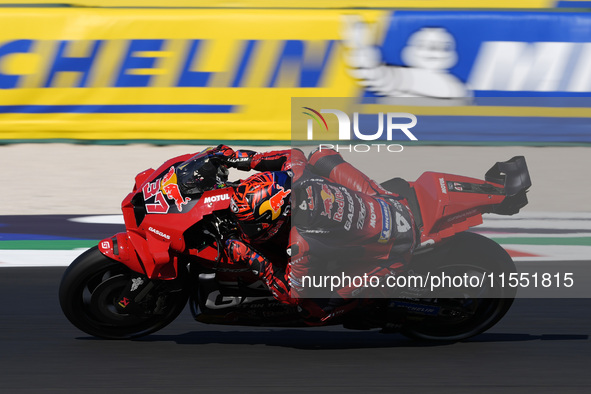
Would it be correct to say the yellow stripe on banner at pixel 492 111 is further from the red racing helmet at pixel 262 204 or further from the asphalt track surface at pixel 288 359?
the red racing helmet at pixel 262 204

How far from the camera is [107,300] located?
15.0 feet

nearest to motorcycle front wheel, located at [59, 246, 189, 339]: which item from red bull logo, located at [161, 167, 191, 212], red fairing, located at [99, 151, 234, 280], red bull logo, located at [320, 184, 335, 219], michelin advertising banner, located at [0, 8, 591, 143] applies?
red fairing, located at [99, 151, 234, 280]

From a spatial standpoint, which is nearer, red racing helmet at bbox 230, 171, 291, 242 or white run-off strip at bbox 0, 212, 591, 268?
red racing helmet at bbox 230, 171, 291, 242

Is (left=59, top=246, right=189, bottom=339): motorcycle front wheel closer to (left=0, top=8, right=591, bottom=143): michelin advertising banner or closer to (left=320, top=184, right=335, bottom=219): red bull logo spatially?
(left=320, top=184, right=335, bottom=219): red bull logo

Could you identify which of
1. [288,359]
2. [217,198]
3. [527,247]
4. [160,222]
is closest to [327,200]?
[217,198]

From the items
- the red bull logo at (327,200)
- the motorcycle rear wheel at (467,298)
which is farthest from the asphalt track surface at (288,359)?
the red bull logo at (327,200)

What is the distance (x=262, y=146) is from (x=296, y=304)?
193 inches

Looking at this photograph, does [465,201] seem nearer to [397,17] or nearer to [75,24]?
[397,17]

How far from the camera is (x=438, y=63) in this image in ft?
29.6

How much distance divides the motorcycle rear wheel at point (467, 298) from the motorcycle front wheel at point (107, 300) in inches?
50.2

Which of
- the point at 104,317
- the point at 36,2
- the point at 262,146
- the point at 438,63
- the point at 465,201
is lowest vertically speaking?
the point at 104,317

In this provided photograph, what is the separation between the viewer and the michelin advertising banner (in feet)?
29.5

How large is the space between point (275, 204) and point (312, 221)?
217 millimetres

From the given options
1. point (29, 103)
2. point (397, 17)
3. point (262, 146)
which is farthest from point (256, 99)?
point (29, 103)
